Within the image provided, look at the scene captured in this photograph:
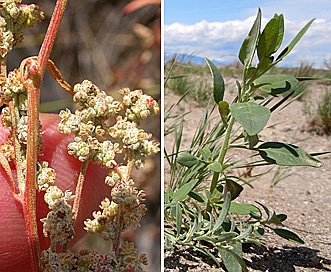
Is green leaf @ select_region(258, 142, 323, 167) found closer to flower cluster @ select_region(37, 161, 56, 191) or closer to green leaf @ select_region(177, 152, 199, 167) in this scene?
green leaf @ select_region(177, 152, 199, 167)

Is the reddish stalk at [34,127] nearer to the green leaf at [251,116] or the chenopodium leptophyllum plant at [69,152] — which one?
the chenopodium leptophyllum plant at [69,152]

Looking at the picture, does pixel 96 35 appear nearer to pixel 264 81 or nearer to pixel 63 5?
pixel 264 81

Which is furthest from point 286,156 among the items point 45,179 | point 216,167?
point 45,179

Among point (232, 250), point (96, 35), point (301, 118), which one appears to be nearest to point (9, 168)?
point (232, 250)

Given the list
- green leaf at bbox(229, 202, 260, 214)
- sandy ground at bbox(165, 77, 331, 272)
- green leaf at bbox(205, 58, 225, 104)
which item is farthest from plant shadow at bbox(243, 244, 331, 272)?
green leaf at bbox(205, 58, 225, 104)

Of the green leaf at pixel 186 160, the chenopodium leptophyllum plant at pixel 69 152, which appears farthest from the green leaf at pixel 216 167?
the chenopodium leptophyllum plant at pixel 69 152

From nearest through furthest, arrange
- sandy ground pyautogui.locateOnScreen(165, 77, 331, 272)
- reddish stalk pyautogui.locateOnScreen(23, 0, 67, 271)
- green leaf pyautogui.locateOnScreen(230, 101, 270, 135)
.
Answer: reddish stalk pyautogui.locateOnScreen(23, 0, 67, 271) < green leaf pyautogui.locateOnScreen(230, 101, 270, 135) < sandy ground pyautogui.locateOnScreen(165, 77, 331, 272)
